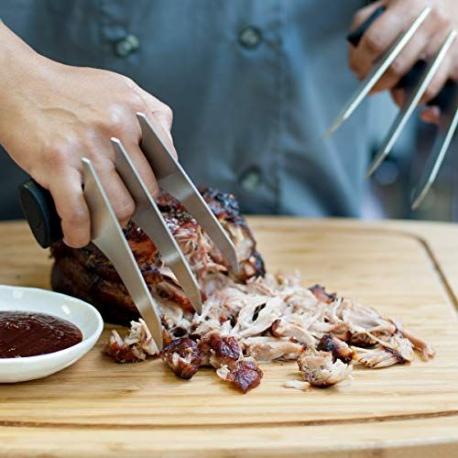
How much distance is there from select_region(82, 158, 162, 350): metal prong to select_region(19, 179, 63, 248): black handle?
0.08 metres

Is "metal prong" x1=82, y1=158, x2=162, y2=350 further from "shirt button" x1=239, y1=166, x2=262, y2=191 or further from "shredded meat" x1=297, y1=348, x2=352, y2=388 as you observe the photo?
"shirt button" x1=239, y1=166, x2=262, y2=191

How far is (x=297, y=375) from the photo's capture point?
223 centimetres

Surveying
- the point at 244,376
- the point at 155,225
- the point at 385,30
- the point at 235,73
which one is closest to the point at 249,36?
the point at 235,73

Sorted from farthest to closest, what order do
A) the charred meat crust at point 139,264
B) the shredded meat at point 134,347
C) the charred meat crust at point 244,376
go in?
the charred meat crust at point 139,264 < the shredded meat at point 134,347 < the charred meat crust at point 244,376

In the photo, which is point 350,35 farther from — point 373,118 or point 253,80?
point 373,118

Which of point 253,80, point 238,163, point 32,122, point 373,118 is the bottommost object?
point 373,118

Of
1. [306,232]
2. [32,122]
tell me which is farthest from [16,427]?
[306,232]

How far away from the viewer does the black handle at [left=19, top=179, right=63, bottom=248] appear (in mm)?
2070

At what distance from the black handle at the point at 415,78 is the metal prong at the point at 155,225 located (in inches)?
45.0

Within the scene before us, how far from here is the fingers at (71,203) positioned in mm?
2027

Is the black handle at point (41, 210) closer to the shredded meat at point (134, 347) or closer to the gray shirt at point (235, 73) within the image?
the shredded meat at point (134, 347)

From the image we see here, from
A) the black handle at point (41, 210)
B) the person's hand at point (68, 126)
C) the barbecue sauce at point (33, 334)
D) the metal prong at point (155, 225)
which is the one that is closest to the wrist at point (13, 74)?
the person's hand at point (68, 126)

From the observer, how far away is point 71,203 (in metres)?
2.04

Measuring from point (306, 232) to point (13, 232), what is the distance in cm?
102
